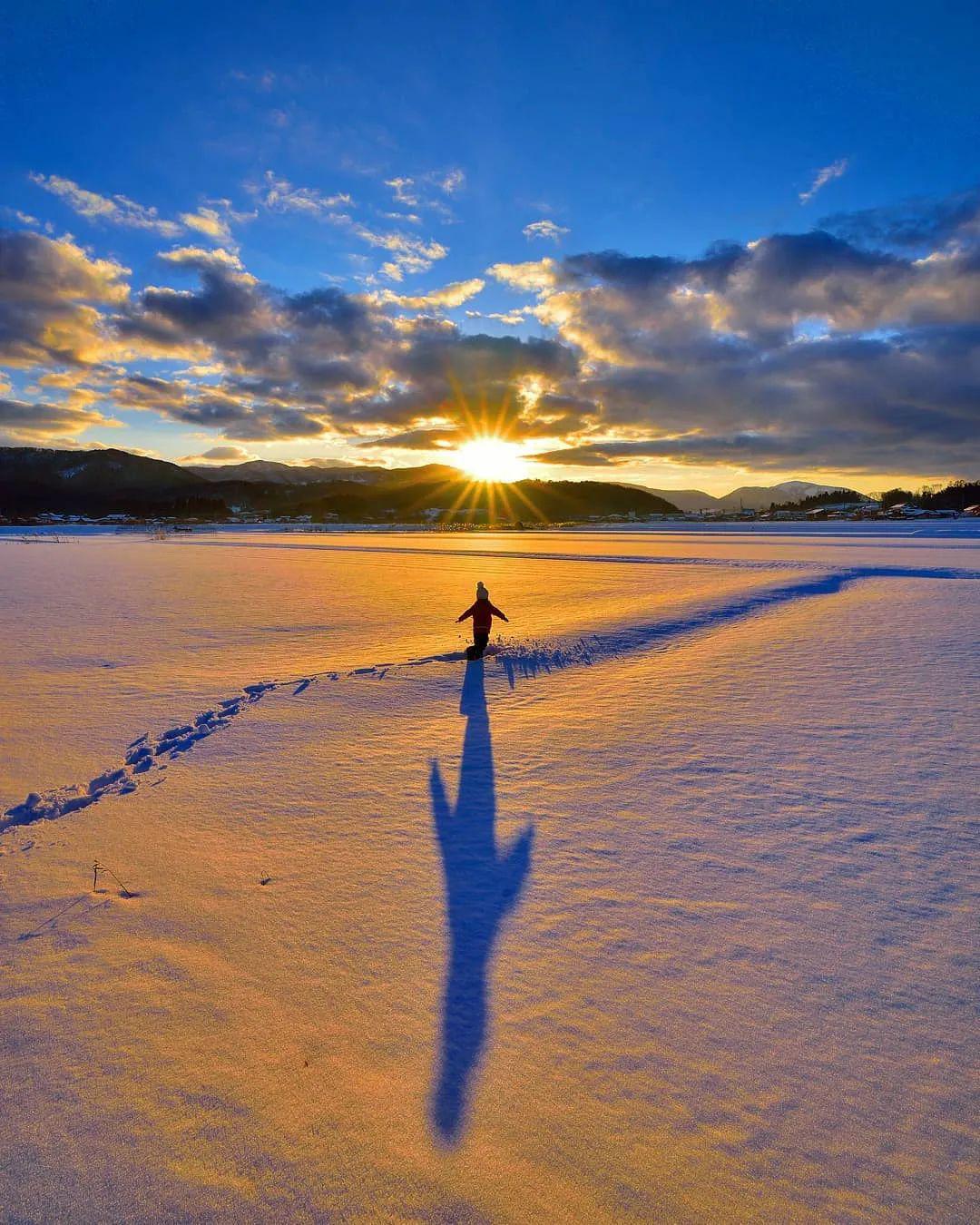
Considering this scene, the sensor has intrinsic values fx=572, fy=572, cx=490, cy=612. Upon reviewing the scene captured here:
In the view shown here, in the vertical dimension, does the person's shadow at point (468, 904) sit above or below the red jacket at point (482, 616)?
below

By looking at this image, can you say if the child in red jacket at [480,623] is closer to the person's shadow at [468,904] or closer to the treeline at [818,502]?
the person's shadow at [468,904]

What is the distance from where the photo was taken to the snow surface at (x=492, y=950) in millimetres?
2230

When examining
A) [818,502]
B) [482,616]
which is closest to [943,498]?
[818,502]

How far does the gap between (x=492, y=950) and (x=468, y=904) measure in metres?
0.45

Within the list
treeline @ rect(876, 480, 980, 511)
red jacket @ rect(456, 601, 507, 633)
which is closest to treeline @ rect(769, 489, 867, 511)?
treeline @ rect(876, 480, 980, 511)

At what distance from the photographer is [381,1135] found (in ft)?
7.68

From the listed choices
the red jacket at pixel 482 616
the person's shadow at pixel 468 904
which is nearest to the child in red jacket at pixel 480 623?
the red jacket at pixel 482 616

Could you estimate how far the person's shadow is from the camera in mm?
2561

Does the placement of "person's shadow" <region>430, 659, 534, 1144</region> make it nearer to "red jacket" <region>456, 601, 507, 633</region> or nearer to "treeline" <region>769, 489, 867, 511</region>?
"red jacket" <region>456, 601, 507, 633</region>

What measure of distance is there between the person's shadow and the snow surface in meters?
0.02

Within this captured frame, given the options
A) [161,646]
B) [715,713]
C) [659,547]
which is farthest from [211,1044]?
[659,547]

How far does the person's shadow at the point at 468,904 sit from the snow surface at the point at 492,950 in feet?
0.07

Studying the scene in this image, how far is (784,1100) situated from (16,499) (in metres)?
234

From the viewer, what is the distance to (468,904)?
3.77 m
